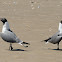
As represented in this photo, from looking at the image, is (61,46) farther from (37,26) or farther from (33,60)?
(37,26)

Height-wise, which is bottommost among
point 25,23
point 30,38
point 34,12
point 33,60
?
point 33,60

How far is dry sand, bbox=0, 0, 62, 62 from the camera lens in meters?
12.0

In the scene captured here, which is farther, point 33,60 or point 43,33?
point 43,33

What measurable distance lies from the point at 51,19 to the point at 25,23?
117 inches

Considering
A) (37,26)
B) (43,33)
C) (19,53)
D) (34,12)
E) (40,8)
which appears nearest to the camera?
(19,53)

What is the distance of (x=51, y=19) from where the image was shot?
23.4 meters

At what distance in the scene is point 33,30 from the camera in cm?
1847

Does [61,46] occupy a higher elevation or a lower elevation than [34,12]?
lower

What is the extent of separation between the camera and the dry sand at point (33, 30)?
12.0 metres

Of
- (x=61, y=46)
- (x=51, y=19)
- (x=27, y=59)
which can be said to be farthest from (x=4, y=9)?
(x=27, y=59)

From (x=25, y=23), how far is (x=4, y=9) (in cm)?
785

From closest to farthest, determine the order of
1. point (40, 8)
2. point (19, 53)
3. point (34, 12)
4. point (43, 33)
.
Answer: point (19, 53)
point (43, 33)
point (34, 12)
point (40, 8)

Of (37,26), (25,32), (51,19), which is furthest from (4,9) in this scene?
(25,32)

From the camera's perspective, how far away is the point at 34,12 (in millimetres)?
27203
